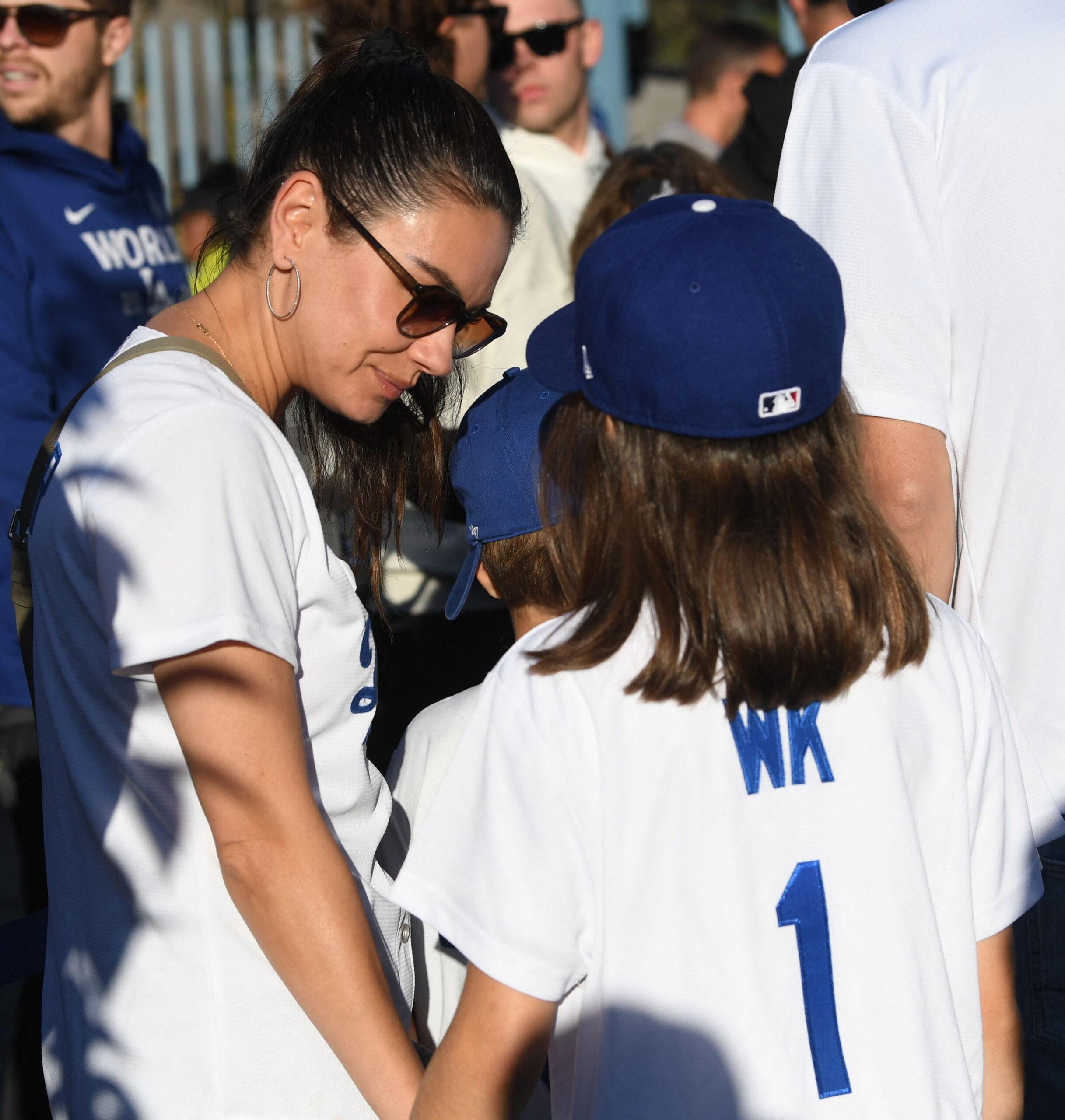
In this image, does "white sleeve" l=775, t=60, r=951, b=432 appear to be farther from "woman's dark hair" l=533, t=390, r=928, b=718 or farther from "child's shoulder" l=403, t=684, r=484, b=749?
"child's shoulder" l=403, t=684, r=484, b=749

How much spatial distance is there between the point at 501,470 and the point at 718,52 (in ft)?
16.5

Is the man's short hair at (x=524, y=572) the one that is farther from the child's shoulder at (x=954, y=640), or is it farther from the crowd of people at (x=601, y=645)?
the child's shoulder at (x=954, y=640)

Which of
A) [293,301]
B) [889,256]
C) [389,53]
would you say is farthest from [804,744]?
[389,53]

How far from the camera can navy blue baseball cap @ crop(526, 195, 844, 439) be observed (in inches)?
54.3

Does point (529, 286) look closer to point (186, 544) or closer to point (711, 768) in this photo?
point (186, 544)

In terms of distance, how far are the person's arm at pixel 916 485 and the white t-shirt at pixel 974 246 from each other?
3cm

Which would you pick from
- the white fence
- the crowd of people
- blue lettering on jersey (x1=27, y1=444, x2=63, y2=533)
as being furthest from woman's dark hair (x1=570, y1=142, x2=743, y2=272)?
the white fence

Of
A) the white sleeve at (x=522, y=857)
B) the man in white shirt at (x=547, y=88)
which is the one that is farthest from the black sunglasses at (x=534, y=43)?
the white sleeve at (x=522, y=857)

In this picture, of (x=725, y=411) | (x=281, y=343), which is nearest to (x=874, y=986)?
(x=725, y=411)

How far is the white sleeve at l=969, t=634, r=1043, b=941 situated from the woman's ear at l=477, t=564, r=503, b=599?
789mm

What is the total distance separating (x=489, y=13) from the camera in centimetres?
407

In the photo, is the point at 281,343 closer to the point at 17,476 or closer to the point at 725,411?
the point at 725,411

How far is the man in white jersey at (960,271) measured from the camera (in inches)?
72.4

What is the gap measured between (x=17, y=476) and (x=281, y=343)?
1.61 meters
